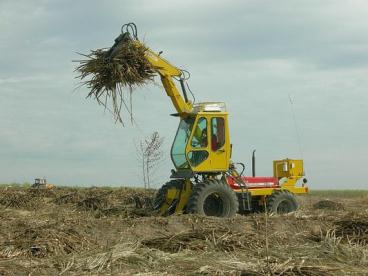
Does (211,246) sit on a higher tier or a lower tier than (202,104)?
lower

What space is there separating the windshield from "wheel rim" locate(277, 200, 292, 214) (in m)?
3.17

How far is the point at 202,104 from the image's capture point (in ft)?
54.0

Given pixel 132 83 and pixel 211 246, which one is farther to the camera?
pixel 132 83

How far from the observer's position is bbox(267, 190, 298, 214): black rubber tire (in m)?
17.1

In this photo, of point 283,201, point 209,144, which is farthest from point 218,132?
point 283,201

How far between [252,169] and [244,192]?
1230 millimetres

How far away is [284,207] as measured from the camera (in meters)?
17.5

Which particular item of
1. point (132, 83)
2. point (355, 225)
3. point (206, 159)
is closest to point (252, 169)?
point (206, 159)

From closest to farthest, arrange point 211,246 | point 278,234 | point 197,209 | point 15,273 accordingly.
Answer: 1. point 15,273
2. point 211,246
3. point 278,234
4. point 197,209

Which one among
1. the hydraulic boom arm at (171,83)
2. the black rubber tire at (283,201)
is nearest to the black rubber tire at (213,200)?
the black rubber tire at (283,201)

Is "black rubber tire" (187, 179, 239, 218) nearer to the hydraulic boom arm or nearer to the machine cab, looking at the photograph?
the machine cab

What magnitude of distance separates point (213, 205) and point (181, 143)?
5.90 ft

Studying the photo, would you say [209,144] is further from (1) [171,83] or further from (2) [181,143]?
(1) [171,83]

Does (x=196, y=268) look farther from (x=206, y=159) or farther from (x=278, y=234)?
(x=206, y=159)
